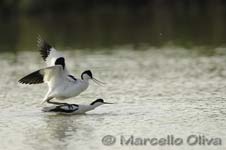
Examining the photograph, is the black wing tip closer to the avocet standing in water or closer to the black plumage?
the avocet standing in water

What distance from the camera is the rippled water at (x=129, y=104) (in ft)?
33.0

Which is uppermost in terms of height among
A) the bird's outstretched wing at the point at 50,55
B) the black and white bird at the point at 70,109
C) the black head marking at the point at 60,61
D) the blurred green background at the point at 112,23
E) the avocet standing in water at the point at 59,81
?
the blurred green background at the point at 112,23

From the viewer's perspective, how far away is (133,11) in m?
36.7

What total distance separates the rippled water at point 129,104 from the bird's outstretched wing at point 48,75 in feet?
1.64

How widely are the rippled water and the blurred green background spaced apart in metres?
4.22

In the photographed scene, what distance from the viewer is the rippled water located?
10062 millimetres

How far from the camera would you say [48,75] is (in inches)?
473

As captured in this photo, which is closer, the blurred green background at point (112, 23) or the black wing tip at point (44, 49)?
the black wing tip at point (44, 49)

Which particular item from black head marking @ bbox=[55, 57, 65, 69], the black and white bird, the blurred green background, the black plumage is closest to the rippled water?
the black and white bird

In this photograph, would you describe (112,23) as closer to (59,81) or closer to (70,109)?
(59,81)

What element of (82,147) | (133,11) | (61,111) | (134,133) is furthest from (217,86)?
(133,11)

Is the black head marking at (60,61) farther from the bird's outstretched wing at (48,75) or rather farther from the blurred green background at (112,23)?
the blurred green background at (112,23)

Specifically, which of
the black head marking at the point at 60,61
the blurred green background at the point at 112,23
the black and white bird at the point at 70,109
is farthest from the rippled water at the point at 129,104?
the blurred green background at the point at 112,23

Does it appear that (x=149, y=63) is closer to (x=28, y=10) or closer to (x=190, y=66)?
(x=190, y=66)
